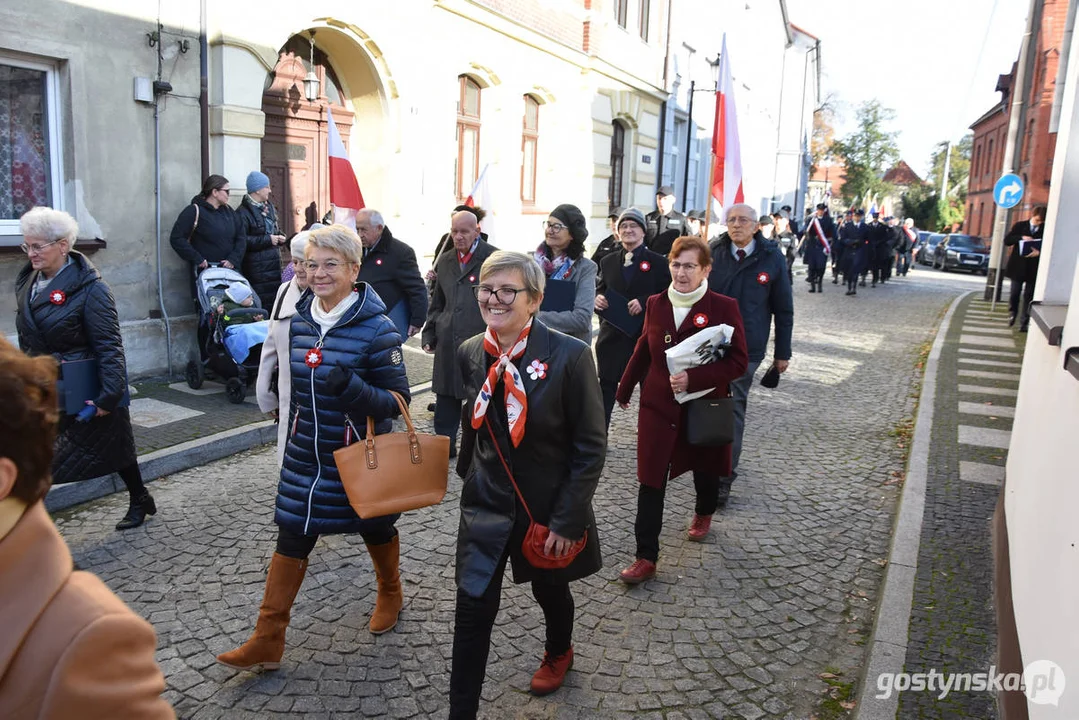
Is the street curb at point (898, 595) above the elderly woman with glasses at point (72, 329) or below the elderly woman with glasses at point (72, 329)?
below

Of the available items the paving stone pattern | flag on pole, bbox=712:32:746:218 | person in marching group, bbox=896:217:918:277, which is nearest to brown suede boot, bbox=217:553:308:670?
the paving stone pattern

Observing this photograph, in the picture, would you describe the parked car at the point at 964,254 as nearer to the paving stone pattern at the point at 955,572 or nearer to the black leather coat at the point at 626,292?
the paving stone pattern at the point at 955,572

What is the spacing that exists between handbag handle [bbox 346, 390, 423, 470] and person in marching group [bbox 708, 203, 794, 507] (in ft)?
9.07

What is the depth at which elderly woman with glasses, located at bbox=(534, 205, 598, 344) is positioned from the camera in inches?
229

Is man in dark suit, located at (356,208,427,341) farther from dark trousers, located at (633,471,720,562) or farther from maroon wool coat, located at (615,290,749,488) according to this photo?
dark trousers, located at (633,471,720,562)

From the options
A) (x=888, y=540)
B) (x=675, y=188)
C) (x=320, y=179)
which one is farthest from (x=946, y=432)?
(x=675, y=188)

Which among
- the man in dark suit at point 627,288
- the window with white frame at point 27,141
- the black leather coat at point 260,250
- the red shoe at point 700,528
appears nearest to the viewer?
the red shoe at point 700,528

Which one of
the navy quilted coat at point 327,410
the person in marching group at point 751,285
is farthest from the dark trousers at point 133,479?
the person in marching group at point 751,285

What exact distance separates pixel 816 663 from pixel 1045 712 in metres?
1.30

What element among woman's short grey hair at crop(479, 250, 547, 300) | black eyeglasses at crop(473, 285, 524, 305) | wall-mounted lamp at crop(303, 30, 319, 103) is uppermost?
wall-mounted lamp at crop(303, 30, 319, 103)

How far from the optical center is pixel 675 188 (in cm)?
2480

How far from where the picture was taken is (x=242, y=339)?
763cm

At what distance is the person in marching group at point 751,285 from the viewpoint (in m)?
5.66

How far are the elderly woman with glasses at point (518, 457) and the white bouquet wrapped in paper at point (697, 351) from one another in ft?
4.89
